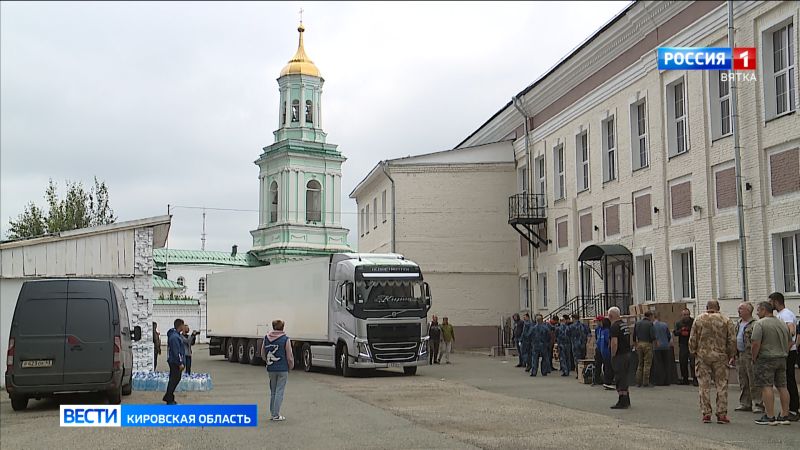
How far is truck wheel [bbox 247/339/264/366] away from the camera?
106ft

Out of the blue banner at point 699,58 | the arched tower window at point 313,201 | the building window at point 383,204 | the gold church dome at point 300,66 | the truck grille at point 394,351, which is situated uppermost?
the gold church dome at point 300,66

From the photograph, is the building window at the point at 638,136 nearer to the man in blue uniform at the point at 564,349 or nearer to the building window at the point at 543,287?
the man in blue uniform at the point at 564,349

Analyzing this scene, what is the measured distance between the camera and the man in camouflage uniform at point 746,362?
14023mm

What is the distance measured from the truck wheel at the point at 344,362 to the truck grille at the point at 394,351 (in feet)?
3.06

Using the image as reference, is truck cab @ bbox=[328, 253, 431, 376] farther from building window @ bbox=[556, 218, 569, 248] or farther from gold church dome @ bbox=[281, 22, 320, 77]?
gold church dome @ bbox=[281, 22, 320, 77]

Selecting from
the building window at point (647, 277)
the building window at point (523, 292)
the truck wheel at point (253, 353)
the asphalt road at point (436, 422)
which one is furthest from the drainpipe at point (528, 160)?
the asphalt road at point (436, 422)

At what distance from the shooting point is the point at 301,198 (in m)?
73.3

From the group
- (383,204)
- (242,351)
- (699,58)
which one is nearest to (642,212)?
(699,58)

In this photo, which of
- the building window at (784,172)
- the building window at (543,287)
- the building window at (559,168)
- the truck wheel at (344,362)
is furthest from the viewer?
the building window at (543,287)

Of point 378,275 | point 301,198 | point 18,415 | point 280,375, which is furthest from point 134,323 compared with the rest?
point 301,198

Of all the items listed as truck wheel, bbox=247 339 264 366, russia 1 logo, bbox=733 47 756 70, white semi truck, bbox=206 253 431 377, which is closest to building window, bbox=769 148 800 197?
russia 1 logo, bbox=733 47 756 70

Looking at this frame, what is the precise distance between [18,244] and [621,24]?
62.2 feet

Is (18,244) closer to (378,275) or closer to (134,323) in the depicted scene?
(134,323)

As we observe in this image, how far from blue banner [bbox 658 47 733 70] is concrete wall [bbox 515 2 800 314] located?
0.47 meters
